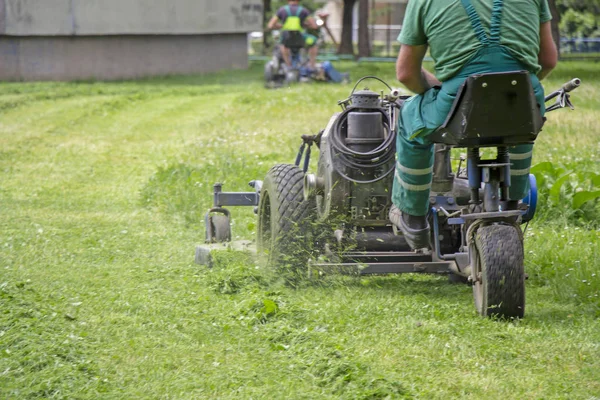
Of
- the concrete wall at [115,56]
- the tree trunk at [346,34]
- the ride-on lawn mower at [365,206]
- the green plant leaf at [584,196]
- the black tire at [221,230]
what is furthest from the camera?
the tree trunk at [346,34]

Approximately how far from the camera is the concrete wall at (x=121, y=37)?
25797 millimetres

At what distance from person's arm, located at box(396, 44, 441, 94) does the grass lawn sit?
3.96ft

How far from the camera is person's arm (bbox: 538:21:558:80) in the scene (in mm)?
5180

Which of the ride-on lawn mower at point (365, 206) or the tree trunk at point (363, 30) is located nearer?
the ride-on lawn mower at point (365, 206)

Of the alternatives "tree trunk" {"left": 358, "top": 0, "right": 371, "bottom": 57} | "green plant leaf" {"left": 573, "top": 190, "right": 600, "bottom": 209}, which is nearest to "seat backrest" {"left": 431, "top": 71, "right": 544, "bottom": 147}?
"green plant leaf" {"left": 573, "top": 190, "right": 600, "bottom": 209}

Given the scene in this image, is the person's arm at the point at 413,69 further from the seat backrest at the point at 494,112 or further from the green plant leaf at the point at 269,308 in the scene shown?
the green plant leaf at the point at 269,308

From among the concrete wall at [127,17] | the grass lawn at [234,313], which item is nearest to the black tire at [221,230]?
the grass lawn at [234,313]

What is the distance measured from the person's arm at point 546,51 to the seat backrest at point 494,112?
0.49m

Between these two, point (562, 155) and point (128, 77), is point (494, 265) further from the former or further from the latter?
point (128, 77)

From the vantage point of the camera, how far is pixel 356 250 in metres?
6.39

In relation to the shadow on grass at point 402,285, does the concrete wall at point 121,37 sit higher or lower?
higher

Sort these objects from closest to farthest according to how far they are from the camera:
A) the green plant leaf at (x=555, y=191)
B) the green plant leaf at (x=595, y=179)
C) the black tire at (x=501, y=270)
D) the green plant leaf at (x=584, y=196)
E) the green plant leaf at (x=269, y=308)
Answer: the black tire at (x=501, y=270) → the green plant leaf at (x=269, y=308) → the green plant leaf at (x=584, y=196) → the green plant leaf at (x=555, y=191) → the green plant leaf at (x=595, y=179)

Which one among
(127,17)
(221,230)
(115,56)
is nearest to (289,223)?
(221,230)

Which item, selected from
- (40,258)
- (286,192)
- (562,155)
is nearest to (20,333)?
(286,192)
